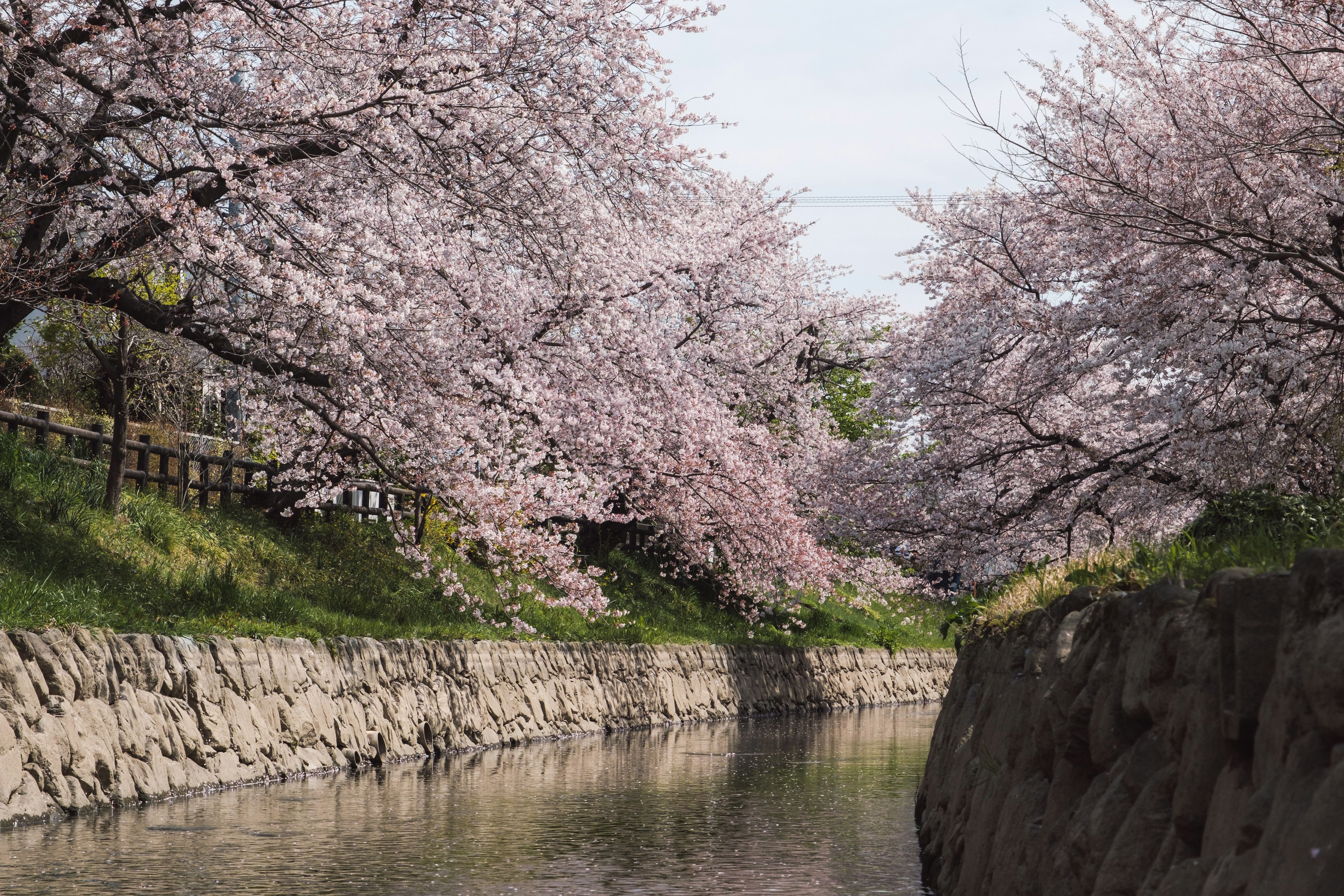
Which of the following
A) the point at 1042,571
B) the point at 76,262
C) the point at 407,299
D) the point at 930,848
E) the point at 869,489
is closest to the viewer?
the point at 930,848

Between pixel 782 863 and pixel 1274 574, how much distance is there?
603cm

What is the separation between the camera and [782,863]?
9.14 m

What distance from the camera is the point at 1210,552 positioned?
6844 mm

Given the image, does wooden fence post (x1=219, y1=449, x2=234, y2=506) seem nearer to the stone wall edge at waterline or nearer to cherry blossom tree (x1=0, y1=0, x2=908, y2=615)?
cherry blossom tree (x1=0, y1=0, x2=908, y2=615)

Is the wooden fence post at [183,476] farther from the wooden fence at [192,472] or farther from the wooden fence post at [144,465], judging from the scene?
the wooden fence post at [144,465]

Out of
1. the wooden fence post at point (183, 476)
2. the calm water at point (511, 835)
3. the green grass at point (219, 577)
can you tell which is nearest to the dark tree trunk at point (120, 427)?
the green grass at point (219, 577)

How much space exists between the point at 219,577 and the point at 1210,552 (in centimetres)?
1169

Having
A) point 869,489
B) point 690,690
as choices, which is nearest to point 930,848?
point 869,489

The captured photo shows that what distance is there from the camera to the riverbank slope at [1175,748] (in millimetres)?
3211

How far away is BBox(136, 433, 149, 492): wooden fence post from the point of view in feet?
58.7

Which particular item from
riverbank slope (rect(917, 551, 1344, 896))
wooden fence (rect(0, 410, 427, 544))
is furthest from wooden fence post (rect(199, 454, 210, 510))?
riverbank slope (rect(917, 551, 1344, 896))

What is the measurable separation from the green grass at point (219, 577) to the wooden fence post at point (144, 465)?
140 mm

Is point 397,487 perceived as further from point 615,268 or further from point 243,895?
point 243,895

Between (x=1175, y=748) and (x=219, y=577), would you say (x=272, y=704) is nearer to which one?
(x=219, y=577)
